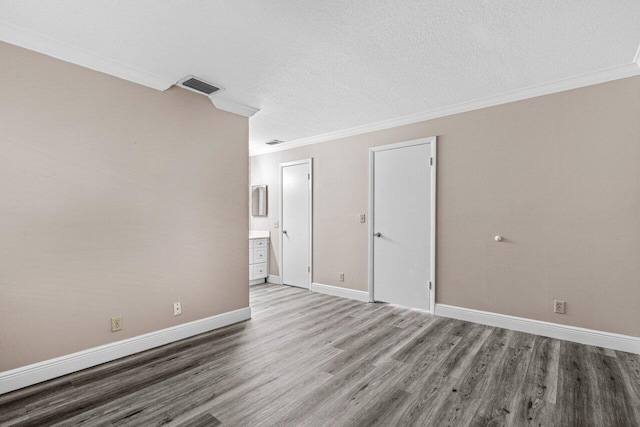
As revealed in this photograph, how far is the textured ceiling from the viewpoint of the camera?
1.90 m

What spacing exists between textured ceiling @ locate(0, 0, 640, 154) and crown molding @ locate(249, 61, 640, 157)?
0.33 ft

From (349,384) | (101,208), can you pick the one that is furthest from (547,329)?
(101,208)

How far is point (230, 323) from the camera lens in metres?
3.41

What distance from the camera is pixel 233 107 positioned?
3.45 m

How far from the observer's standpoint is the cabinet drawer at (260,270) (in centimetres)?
535

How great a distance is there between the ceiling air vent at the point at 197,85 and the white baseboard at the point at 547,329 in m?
3.45

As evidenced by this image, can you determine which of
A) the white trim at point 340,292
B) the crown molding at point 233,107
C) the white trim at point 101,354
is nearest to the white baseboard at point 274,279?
the white trim at point 340,292

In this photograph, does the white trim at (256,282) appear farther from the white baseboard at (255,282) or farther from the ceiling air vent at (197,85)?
the ceiling air vent at (197,85)

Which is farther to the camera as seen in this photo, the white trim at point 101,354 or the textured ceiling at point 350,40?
the white trim at point 101,354

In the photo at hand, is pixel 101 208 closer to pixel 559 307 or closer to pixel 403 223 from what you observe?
pixel 403 223

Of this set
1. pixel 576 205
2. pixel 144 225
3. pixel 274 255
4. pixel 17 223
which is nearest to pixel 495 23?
pixel 576 205

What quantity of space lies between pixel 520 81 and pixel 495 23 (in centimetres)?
116

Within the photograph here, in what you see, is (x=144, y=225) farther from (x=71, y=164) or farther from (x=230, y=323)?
(x=230, y=323)

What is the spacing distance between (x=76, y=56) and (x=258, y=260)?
12.3 ft
